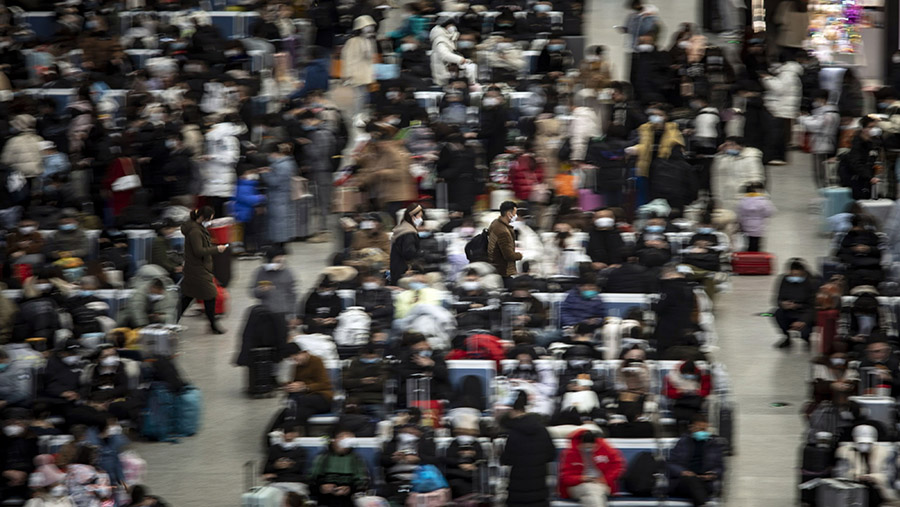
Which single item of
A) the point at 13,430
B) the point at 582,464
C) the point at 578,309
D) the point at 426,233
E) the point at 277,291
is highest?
the point at 426,233

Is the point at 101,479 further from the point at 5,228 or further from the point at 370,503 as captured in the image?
the point at 5,228

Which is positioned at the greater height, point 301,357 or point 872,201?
point 872,201

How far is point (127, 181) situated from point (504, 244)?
600 centimetres

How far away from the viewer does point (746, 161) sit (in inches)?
941

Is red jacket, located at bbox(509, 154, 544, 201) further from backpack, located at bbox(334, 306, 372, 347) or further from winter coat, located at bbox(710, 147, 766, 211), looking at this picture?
backpack, located at bbox(334, 306, 372, 347)

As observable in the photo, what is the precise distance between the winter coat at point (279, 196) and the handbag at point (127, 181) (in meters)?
1.98

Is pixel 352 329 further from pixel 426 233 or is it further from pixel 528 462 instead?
pixel 528 462

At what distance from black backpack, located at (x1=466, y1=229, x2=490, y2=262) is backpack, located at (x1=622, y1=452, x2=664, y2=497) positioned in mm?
5396

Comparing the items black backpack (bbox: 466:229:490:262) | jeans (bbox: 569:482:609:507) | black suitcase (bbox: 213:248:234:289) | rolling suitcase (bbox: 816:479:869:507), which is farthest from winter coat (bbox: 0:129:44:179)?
rolling suitcase (bbox: 816:479:869:507)

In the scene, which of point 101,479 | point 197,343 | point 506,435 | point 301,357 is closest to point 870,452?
point 506,435

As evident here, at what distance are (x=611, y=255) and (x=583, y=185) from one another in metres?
2.96

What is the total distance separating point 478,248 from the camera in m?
21.5

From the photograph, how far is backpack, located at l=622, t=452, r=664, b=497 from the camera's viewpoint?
54.1ft

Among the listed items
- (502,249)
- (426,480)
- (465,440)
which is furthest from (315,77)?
(426,480)
